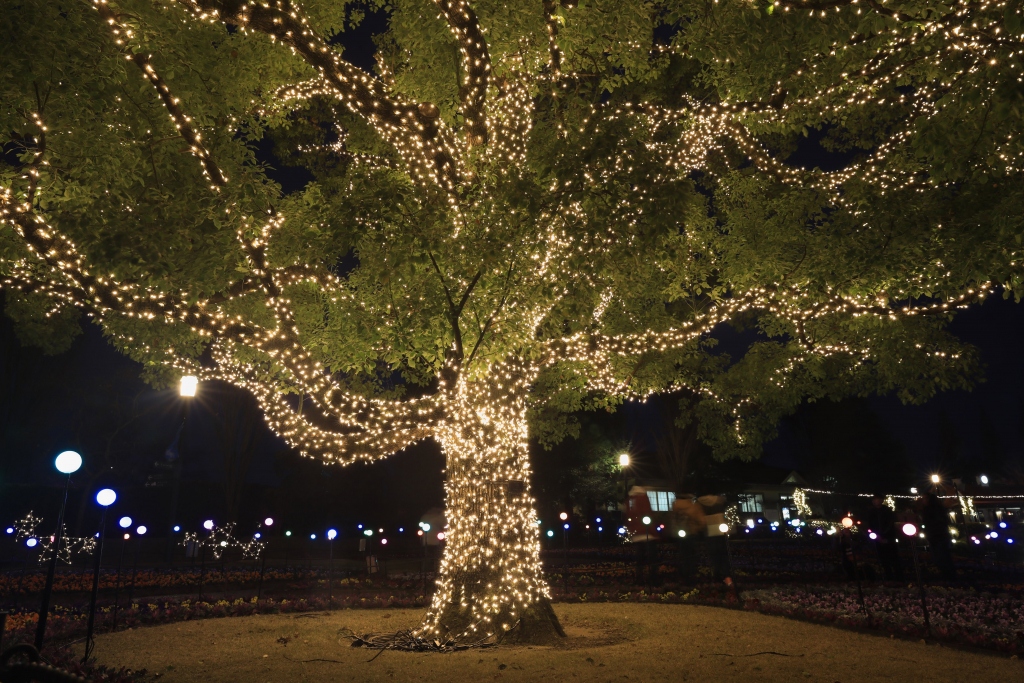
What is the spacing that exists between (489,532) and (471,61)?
6487 millimetres

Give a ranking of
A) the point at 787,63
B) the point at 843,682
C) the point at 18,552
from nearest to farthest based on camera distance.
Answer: the point at 843,682 < the point at 787,63 < the point at 18,552

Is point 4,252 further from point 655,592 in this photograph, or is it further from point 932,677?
point 655,592

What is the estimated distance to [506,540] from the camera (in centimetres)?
831

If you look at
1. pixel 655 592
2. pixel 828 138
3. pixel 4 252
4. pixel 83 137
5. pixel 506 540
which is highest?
pixel 828 138

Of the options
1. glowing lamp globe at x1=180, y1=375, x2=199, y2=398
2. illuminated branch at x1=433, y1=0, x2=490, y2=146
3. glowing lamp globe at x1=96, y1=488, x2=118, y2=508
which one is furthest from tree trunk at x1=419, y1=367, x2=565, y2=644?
glowing lamp globe at x1=180, y1=375, x2=199, y2=398

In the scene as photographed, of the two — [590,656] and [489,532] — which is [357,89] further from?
[590,656]

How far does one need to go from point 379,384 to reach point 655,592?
7.76 m

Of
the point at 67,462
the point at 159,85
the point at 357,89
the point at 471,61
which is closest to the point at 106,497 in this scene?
the point at 67,462

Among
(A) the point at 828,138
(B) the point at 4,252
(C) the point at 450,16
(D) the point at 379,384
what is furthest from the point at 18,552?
(A) the point at 828,138

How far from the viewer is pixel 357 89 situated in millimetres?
7820

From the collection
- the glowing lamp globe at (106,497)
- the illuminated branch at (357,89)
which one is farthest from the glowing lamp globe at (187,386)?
the illuminated branch at (357,89)

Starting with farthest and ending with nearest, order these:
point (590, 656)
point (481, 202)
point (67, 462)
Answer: point (481, 202), point (590, 656), point (67, 462)

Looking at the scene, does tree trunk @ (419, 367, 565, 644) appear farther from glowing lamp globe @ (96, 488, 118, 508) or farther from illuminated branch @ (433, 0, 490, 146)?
glowing lamp globe @ (96, 488, 118, 508)

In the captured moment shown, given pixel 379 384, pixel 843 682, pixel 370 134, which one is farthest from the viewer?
pixel 379 384
